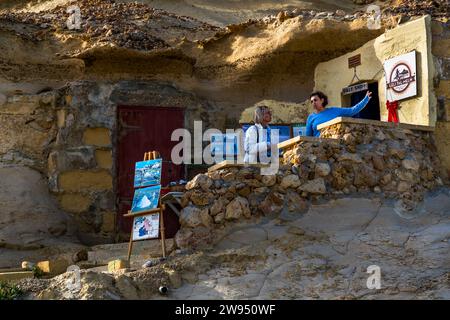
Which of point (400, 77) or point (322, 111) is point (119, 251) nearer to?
point (322, 111)

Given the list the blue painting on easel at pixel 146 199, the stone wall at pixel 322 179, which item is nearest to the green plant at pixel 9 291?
the blue painting on easel at pixel 146 199

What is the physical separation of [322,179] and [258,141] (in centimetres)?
93

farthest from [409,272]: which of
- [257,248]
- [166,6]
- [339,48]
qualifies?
[166,6]

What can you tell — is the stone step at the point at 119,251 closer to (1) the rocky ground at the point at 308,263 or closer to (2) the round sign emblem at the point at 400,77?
(1) the rocky ground at the point at 308,263

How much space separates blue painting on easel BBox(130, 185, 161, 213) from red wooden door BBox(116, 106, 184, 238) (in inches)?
135

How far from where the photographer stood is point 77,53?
12539 mm

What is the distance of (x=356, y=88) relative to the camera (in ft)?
38.2

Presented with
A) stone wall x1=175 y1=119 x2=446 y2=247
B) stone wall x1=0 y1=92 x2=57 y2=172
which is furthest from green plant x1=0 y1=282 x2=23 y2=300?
stone wall x1=0 y1=92 x2=57 y2=172

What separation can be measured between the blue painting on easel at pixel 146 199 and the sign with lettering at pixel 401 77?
4222 mm

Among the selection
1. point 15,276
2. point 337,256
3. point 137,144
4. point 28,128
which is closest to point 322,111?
point 337,256

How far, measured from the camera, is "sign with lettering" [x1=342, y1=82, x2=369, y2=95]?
37.6 ft
